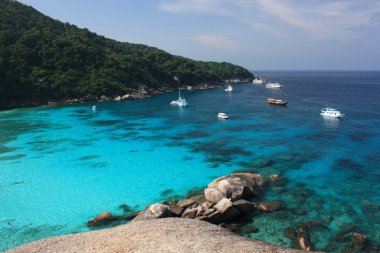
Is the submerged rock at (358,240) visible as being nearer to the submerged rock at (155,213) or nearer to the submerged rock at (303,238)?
the submerged rock at (303,238)

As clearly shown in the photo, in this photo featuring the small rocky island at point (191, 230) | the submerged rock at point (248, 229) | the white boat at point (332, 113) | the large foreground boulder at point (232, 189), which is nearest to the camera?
the small rocky island at point (191, 230)

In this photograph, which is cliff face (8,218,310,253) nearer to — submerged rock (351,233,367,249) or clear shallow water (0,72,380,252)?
clear shallow water (0,72,380,252)

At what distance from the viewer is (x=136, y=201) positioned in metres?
31.0

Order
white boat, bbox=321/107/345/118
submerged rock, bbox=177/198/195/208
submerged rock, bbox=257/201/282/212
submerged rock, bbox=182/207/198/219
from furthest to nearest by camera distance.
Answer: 1. white boat, bbox=321/107/345/118
2. submerged rock, bbox=177/198/195/208
3. submerged rock, bbox=257/201/282/212
4. submerged rock, bbox=182/207/198/219

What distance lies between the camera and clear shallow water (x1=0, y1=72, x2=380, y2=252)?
26.6 meters

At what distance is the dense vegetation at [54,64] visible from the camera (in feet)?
317

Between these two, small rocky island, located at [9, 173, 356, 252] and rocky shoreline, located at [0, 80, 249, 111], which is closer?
small rocky island, located at [9, 173, 356, 252]

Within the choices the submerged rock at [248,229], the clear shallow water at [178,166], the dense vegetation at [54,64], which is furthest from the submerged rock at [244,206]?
the dense vegetation at [54,64]

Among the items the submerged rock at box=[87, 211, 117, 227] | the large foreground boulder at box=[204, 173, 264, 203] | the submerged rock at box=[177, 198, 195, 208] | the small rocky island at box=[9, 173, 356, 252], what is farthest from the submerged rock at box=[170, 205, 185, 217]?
the submerged rock at box=[87, 211, 117, 227]

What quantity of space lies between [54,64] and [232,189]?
3912 inches

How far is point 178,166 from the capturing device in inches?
1617

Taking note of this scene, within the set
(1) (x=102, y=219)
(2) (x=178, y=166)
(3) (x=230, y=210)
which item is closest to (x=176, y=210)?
(3) (x=230, y=210)

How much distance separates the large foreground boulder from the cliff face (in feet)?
22.1

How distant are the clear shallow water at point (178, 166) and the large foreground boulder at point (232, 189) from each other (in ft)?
6.59
